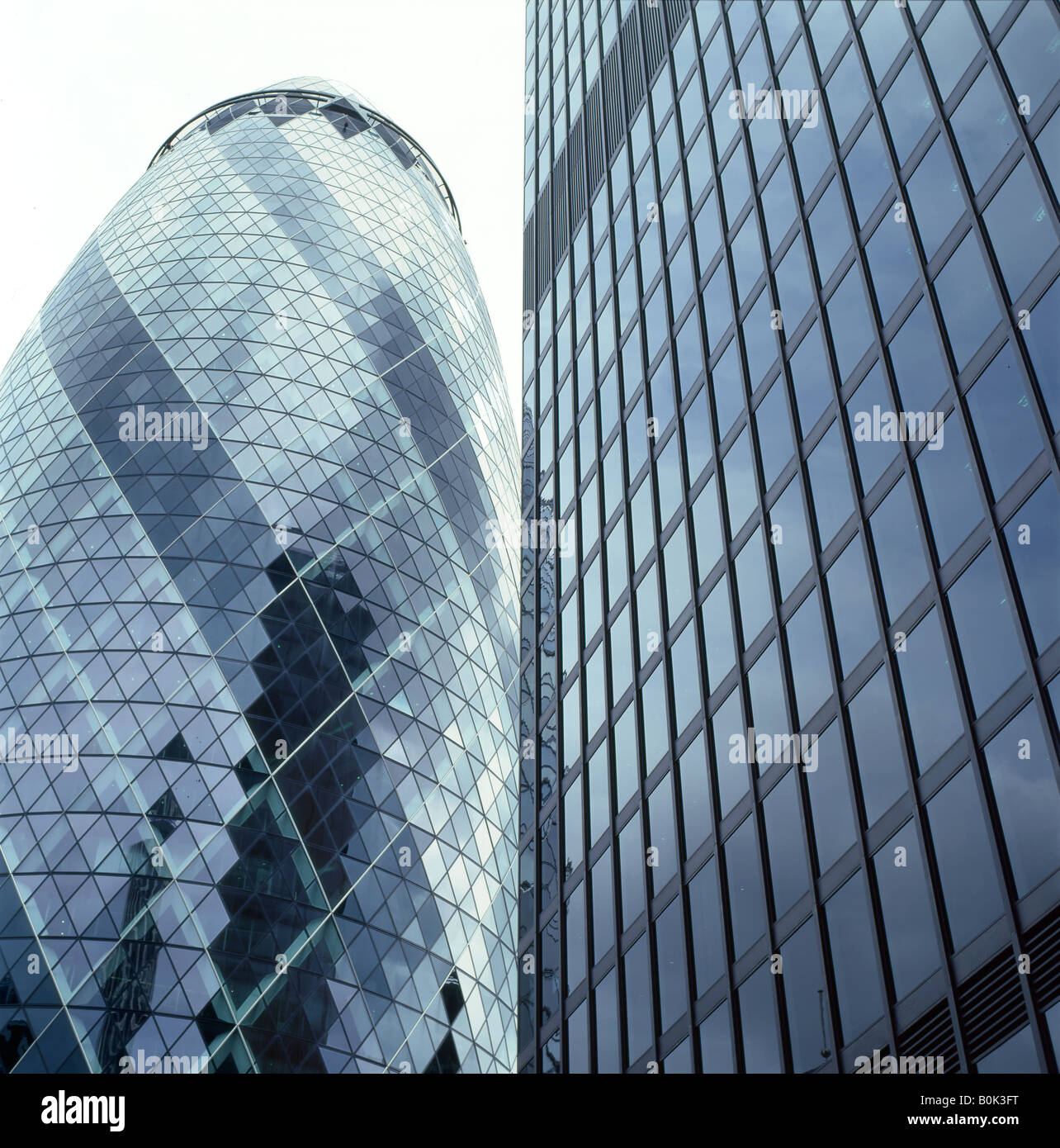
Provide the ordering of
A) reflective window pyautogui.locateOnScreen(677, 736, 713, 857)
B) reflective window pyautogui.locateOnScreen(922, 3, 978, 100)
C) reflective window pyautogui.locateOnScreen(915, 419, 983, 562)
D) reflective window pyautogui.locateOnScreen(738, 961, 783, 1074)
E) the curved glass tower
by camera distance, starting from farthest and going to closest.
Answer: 1. the curved glass tower
2. reflective window pyautogui.locateOnScreen(677, 736, 713, 857)
3. reflective window pyautogui.locateOnScreen(922, 3, 978, 100)
4. reflective window pyautogui.locateOnScreen(738, 961, 783, 1074)
5. reflective window pyautogui.locateOnScreen(915, 419, 983, 562)

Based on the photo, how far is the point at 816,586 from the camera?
17797mm

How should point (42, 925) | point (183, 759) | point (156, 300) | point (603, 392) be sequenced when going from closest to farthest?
point (603, 392) < point (42, 925) < point (183, 759) < point (156, 300)

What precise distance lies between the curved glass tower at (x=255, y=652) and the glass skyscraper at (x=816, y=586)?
25.1 meters

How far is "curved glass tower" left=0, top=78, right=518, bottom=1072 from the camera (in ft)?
159

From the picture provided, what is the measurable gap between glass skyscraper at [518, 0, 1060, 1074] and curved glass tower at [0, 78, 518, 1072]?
2505 cm

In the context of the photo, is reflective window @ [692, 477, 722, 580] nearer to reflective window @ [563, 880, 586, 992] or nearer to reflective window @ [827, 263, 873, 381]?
reflective window @ [827, 263, 873, 381]

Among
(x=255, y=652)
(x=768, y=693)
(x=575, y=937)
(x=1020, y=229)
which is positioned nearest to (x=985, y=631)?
(x=1020, y=229)

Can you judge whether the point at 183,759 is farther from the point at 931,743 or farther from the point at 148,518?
the point at 931,743

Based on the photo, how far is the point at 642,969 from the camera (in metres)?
20.7

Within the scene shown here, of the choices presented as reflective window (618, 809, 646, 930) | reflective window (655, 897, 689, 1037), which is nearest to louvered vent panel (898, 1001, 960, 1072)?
reflective window (655, 897, 689, 1037)

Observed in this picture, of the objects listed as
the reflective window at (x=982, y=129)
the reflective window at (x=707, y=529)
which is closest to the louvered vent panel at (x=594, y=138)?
the reflective window at (x=707, y=529)

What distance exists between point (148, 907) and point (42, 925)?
14.3 ft

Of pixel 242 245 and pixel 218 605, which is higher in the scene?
pixel 242 245

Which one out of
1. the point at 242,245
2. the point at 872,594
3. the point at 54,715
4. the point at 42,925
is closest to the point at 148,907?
the point at 42,925
